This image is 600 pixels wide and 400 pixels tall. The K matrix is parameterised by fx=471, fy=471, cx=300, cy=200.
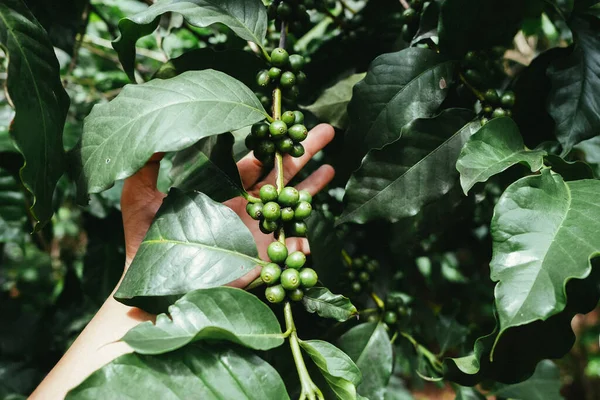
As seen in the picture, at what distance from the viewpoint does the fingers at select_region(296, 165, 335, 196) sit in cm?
111

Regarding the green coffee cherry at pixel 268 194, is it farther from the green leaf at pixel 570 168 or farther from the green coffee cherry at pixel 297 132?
the green leaf at pixel 570 168

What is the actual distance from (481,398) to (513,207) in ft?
2.57

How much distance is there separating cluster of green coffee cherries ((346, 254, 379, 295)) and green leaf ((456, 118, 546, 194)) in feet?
1.64

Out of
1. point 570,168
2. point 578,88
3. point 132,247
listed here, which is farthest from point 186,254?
point 578,88

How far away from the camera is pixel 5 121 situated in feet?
4.44

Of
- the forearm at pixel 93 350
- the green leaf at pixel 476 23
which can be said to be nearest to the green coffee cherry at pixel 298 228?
the forearm at pixel 93 350

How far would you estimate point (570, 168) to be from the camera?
78cm

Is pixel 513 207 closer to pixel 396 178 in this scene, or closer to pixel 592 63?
pixel 396 178

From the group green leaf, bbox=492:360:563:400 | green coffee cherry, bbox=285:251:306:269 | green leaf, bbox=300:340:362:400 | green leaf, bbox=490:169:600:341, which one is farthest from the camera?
green leaf, bbox=492:360:563:400

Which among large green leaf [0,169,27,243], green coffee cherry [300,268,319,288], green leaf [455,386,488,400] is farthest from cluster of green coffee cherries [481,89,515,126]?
large green leaf [0,169,27,243]

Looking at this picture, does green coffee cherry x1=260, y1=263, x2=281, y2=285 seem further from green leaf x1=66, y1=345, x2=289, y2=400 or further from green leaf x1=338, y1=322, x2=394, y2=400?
green leaf x1=338, y1=322, x2=394, y2=400

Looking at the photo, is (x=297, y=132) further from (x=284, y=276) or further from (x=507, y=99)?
(x=507, y=99)

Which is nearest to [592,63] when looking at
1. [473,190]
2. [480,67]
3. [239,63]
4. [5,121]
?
[480,67]

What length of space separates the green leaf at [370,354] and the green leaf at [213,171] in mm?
418
